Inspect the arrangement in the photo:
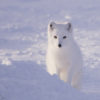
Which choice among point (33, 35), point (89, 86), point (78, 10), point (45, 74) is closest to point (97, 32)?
point (33, 35)

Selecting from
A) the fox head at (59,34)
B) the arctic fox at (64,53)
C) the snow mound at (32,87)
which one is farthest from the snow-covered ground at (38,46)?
the fox head at (59,34)

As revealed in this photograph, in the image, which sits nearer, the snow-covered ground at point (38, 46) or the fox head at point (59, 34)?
the snow-covered ground at point (38, 46)

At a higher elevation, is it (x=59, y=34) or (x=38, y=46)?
(x=59, y=34)

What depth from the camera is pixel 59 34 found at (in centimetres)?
655

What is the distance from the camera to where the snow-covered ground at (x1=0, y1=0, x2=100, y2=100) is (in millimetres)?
4766

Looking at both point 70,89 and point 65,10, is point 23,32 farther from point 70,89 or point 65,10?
point 70,89

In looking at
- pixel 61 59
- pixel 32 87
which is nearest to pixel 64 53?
pixel 61 59

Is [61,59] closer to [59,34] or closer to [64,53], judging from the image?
[64,53]

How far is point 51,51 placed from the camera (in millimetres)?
6766

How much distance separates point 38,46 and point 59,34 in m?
4.96

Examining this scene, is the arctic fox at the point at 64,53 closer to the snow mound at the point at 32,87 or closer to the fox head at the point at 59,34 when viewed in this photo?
the fox head at the point at 59,34

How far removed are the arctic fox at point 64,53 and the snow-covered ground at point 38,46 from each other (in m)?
0.40

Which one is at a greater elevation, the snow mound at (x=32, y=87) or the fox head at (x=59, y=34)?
the fox head at (x=59, y=34)

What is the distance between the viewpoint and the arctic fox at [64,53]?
6582 millimetres
